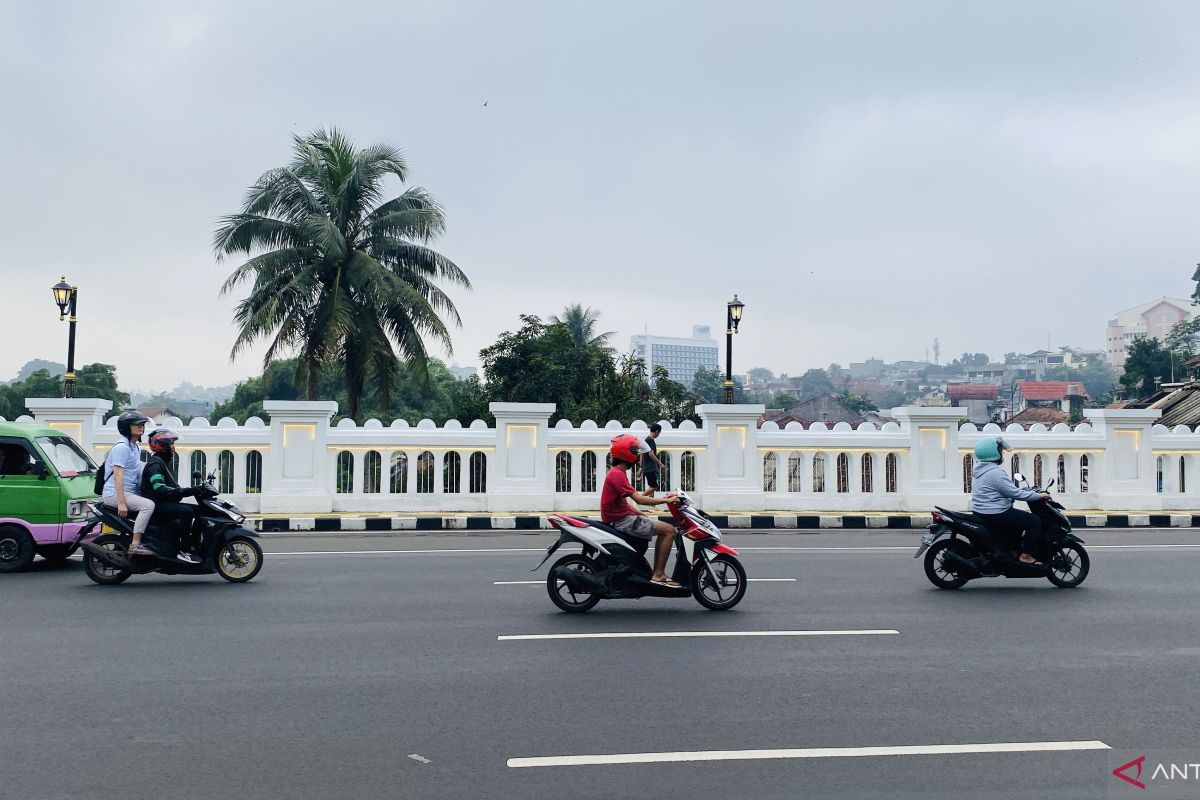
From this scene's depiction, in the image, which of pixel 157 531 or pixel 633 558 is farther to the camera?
pixel 157 531

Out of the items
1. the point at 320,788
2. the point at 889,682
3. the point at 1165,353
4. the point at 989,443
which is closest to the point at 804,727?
the point at 889,682

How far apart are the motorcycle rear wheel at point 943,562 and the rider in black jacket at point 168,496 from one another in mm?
6914

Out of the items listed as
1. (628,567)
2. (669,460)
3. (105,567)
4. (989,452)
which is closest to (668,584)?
(628,567)

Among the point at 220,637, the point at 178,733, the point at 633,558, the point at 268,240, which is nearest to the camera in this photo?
the point at 178,733

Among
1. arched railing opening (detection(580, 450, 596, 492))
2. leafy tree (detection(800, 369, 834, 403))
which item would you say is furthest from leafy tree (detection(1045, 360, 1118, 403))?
arched railing opening (detection(580, 450, 596, 492))

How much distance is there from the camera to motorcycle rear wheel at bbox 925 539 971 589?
1027cm

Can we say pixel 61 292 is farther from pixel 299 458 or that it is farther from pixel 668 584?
pixel 668 584

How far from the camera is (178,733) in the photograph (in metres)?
5.53

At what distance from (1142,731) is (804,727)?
5.54 feet

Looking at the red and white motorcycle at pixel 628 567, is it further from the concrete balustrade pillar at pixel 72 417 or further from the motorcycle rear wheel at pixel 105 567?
the concrete balustrade pillar at pixel 72 417

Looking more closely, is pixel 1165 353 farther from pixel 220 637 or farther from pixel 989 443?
pixel 220 637

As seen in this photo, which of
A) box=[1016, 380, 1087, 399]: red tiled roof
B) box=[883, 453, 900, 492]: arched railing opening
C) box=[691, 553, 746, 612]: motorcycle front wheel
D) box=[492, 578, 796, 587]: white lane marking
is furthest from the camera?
box=[1016, 380, 1087, 399]: red tiled roof

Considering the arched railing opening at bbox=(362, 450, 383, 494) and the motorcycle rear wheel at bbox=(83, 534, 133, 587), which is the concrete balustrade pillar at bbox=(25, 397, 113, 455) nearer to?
the arched railing opening at bbox=(362, 450, 383, 494)

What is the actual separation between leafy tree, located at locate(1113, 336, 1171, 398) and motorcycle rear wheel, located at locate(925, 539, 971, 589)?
5935 centimetres
